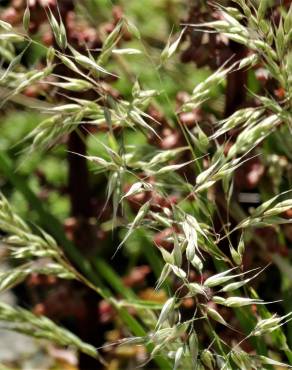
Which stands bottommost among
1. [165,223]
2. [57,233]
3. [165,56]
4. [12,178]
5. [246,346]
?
[246,346]

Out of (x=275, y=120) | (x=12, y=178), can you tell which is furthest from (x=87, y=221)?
(x=275, y=120)

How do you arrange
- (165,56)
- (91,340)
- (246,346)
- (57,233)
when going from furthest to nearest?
(91,340), (57,233), (246,346), (165,56)

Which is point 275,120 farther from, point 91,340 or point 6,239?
point 91,340

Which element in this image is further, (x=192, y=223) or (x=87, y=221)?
(x=87, y=221)

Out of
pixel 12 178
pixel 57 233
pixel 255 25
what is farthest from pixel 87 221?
pixel 255 25

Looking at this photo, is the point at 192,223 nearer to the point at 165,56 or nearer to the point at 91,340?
the point at 165,56

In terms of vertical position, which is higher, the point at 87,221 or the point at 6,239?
the point at 6,239

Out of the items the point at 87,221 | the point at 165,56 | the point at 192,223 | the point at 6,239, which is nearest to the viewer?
the point at 192,223

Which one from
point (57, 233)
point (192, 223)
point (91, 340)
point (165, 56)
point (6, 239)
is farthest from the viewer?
point (91, 340)

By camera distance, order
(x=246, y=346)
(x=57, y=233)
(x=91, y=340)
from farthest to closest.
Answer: (x=91, y=340) < (x=57, y=233) < (x=246, y=346)

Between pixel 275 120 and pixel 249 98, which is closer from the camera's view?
pixel 275 120
